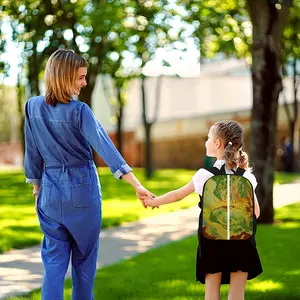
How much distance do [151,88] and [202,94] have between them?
4.20 meters

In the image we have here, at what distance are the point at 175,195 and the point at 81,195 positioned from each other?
0.60 metres

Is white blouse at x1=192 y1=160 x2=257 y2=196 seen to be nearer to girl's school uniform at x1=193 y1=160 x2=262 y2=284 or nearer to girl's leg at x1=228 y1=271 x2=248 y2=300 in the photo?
girl's school uniform at x1=193 y1=160 x2=262 y2=284

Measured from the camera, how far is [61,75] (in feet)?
14.0

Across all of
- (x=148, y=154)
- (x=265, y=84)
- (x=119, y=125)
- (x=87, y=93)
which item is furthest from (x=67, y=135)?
(x=119, y=125)

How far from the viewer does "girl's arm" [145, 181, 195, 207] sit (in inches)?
173

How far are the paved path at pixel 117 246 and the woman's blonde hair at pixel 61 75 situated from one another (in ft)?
7.79

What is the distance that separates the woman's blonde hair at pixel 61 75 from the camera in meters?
4.28

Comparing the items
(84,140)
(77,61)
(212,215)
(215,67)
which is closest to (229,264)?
(212,215)

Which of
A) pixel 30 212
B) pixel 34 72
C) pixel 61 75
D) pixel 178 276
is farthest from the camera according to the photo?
pixel 34 72

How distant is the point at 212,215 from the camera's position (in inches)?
170

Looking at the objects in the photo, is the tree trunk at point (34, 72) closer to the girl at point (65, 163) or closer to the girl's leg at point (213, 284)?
the girl at point (65, 163)

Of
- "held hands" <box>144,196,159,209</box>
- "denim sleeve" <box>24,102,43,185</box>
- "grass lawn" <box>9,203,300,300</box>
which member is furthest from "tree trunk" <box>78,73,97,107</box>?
"denim sleeve" <box>24,102,43,185</box>

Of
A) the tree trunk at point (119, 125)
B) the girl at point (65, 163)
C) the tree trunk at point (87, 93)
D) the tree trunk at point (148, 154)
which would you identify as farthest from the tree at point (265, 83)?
the tree trunk at point (119, 125)

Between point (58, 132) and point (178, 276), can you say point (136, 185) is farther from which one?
point (178, 276)
